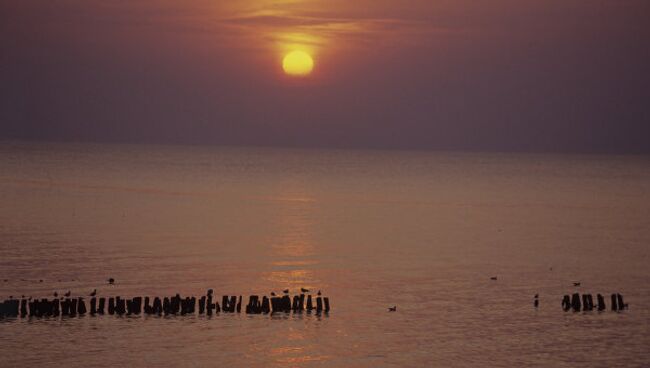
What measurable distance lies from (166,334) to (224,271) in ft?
49.3

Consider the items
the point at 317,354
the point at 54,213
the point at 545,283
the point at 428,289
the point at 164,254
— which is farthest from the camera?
the point at 54,213

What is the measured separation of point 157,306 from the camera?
40.9m

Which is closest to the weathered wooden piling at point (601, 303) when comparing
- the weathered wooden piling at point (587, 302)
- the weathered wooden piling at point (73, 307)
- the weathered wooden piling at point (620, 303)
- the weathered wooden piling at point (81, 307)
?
the weathered wooden piling at point (587, 302)

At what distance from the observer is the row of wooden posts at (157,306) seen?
39469 millimetres

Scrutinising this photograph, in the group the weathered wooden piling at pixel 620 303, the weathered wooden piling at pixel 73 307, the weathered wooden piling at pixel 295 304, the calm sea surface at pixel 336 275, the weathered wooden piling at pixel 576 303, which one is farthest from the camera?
the weathered wooden piling at pixel 620 303

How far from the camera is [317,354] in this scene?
35875mm

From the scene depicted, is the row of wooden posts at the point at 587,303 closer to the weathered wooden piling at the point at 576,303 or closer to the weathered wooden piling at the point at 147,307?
the weathered wooden piling at the point at 576,303

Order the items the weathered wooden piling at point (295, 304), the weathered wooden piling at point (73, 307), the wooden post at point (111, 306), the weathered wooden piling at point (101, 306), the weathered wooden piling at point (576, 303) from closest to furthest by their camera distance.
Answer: the weathered wooden piling at point (73, 307) < the weathered wooden piling at point (101, 306) < the wooden post at point (111, 306) < the weathered wooden piling at point (295, 304) < the weathered wooden piling at point (576, 303)

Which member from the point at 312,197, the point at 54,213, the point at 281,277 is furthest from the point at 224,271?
the point at 312,197

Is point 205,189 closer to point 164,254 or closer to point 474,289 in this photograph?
point 164,254

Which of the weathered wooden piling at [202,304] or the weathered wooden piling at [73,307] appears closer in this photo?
the weathered wooden piling at [73,307]

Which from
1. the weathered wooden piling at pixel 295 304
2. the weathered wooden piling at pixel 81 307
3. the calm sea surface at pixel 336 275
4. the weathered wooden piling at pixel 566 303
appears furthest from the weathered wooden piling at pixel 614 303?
the weathered wooden piling at pixel 81 307

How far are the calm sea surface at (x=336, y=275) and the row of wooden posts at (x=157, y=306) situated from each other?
2.80ft

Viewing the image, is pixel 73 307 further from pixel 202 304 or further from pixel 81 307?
pixel 202 304
